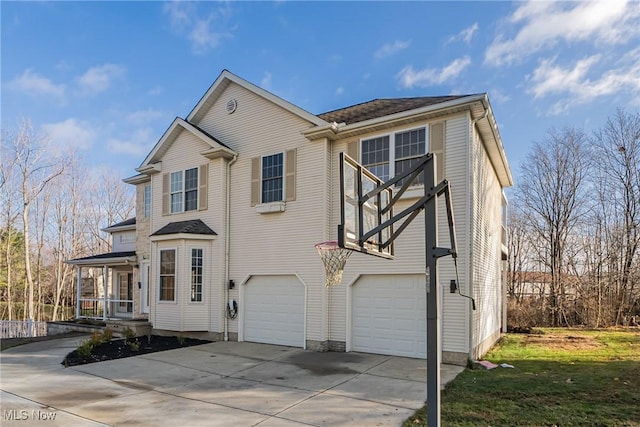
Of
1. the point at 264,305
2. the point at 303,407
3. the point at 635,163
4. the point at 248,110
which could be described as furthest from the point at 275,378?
the point at 635,163

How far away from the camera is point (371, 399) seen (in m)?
6.86

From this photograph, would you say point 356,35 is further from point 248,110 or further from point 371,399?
point 371,399

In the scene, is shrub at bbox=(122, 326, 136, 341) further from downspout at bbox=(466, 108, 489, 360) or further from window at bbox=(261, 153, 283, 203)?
downspout at bbox=(466, 108, 489, 360)

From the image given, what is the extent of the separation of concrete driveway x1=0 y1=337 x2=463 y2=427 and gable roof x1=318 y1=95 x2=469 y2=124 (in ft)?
21.4

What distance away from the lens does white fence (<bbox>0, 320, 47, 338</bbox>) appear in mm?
17625

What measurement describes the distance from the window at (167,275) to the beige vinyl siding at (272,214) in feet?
6.22

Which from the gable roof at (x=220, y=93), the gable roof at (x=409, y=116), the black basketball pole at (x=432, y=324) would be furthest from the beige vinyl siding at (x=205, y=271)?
the black basketball pole at (x=432, y=324)

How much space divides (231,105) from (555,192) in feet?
57.6

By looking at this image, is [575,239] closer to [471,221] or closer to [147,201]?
[471,221]

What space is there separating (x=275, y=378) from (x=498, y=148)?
923cm

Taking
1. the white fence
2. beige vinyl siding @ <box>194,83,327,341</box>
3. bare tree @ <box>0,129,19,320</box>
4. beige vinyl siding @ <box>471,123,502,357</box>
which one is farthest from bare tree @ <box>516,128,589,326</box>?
bare tree @ <box>0,129,19,320</box>

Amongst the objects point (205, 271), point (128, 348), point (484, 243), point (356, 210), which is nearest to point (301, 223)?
point (205, 271)

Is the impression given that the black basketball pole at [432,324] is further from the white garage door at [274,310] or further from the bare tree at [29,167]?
the bare tree at [29,167]

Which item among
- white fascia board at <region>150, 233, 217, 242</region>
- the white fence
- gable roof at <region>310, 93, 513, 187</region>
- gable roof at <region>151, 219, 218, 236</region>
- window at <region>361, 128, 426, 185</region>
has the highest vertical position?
gable roof at <region>310, 93, 513, 187</region>
